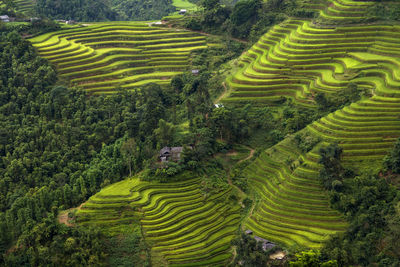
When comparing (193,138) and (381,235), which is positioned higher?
(193,138)

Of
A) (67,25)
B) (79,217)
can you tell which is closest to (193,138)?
(79,217)

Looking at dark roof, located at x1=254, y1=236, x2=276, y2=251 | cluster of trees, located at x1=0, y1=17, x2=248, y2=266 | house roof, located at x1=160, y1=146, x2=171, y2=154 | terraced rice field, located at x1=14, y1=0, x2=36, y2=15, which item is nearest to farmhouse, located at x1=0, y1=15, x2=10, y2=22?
cluster of trees, located at x1=0, y1=17, x2=248, y2=266

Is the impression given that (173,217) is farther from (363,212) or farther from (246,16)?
(246,16)

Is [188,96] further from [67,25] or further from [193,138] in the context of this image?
[67,25]

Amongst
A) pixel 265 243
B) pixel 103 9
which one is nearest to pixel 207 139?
pixel 265 243

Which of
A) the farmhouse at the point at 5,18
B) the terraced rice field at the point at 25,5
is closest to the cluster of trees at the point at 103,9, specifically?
the terraced rice field at the point at 25,5
